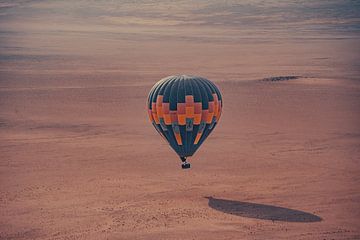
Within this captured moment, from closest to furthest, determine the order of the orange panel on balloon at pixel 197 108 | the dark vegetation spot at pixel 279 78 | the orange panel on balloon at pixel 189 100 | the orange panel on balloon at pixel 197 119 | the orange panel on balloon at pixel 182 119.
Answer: the orange panel on balloon at pixel 189 100 → the orange panel on balloon at pixel 197 108 → the orange panel on balloon at pixel 182 119 → the orange panel on balloon at pixel 197 119 → the dark vegetation spot at pixel 279 78

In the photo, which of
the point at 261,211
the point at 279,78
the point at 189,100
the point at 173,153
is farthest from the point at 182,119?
the point at 279,78

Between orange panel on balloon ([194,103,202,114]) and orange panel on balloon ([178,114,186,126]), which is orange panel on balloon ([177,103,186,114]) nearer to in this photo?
orange panel on balloon ([178,114,186,126])

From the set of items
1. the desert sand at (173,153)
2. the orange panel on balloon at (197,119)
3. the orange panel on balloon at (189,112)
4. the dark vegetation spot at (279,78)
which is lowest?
the dark vegetation spot at (279,78)

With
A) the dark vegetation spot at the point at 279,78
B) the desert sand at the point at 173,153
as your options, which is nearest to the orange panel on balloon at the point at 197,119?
the desert sand at the point at 173,153

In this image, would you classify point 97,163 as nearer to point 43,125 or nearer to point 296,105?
point 43,125

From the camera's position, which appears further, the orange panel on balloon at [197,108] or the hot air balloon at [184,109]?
the orange panel on balloon at [197,108]

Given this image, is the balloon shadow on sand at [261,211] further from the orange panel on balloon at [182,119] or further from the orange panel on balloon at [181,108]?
the orange panel on balloon at [181,108]

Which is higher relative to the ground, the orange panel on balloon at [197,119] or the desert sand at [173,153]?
the orange panel on balloon at [197,119]
